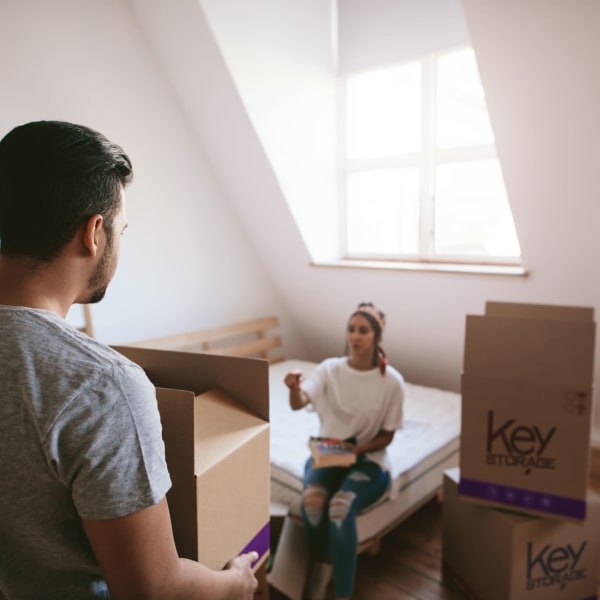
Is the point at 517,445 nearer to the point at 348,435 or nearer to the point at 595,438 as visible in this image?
the point at 348,435

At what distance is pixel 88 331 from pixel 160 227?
717 millimetres

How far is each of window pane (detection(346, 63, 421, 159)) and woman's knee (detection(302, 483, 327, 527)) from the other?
1.98 meters

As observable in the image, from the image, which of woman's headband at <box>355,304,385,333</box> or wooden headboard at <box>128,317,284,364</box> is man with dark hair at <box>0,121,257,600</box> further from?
wooden headboard at <box>128,317,284,364</box>

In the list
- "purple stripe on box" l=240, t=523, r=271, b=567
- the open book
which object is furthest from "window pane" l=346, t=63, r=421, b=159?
"purple stripe on box" l=240, t=523, r=271, b=567

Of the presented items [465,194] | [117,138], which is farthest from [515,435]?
[117,138]

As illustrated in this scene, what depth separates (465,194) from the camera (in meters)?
2.73

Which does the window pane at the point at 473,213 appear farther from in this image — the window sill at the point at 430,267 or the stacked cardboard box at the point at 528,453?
the stacked cardboard box at the point at 528,453

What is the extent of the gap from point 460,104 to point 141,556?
2.67 meters

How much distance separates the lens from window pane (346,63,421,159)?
2.81 metres

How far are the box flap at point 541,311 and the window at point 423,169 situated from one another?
109cm

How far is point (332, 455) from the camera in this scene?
5.43 feet

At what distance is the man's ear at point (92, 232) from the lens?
653mm

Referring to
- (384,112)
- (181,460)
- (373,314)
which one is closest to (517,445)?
(373,314)

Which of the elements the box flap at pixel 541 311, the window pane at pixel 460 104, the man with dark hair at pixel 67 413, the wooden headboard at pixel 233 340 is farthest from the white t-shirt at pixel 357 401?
the window pane at pixel 460 104
